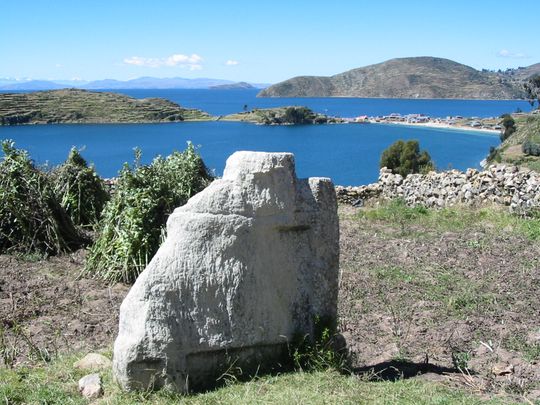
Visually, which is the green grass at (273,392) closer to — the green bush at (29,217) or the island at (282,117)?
the green bush at (29,217)

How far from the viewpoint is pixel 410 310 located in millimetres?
8227

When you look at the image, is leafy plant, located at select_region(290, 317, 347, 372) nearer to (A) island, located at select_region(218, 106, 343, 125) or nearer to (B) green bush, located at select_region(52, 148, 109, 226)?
(B) green bush, located at select_region(52, 148, 109, 226)

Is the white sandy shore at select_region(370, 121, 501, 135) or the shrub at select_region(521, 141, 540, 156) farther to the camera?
the white sandy shore at select_region(370, 121, 501, 135)

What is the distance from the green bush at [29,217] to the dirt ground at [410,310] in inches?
18.6

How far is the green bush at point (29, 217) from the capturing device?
416 inches

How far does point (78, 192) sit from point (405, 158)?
3106 centimetres

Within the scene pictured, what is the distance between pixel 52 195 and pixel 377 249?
242 inches

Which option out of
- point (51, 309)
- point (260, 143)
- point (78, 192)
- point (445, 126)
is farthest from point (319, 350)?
point (445, 126)

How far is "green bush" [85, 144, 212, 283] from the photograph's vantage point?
9359 mm

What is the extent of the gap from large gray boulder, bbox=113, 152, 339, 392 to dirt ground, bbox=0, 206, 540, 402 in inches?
43.4

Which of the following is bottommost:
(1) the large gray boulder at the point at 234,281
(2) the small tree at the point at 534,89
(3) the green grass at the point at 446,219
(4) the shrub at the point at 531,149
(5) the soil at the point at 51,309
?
(4) the shrub at the point at 531,149

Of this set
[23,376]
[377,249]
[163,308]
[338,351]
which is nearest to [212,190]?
[163,308]

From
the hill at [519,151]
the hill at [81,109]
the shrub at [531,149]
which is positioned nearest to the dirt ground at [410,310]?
the hill at [519,151]

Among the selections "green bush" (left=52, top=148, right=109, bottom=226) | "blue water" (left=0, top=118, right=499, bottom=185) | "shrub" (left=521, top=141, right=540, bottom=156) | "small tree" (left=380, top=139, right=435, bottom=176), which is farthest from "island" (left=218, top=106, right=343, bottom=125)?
"green bush" (left=52, top=148, right=109, bottom=226)
